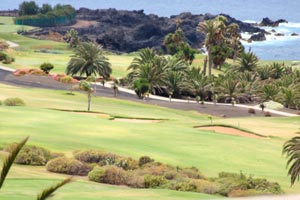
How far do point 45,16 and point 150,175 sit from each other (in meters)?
144

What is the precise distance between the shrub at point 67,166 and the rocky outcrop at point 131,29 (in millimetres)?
115918

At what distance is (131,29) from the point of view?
16225 cm

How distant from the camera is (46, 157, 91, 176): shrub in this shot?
2697 centimetres

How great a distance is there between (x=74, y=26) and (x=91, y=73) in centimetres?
8348

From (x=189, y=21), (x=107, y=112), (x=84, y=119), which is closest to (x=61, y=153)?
(x=84, y=119)

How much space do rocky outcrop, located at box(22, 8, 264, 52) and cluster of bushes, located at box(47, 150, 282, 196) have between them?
11449cm

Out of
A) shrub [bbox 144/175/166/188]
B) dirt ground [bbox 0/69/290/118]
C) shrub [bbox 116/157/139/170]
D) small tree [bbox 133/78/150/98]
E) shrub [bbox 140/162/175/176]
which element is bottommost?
dirt ground [bbox 0/69/290/118]

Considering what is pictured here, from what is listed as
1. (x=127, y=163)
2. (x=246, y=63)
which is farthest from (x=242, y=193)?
(x=246, y=63)

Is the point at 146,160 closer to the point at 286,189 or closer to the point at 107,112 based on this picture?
the point at 286,189

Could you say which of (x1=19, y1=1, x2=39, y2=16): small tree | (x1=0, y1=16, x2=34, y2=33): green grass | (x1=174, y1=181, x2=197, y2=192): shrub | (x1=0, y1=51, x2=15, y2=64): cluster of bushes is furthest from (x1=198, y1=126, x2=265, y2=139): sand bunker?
(x1=19, y1=1, x2=39, y2=16): small tree

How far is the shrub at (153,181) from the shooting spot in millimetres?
24828

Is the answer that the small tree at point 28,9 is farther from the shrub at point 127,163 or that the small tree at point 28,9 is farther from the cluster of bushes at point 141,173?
the shrub at point 127,163

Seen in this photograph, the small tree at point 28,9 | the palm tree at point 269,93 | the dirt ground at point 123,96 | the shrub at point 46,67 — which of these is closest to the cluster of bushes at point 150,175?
the dirt ground at point 123,96

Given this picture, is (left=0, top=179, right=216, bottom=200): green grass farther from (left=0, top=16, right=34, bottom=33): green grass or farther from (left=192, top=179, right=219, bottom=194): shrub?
(left=0, top=16, right=34, bottom=33): green grass
